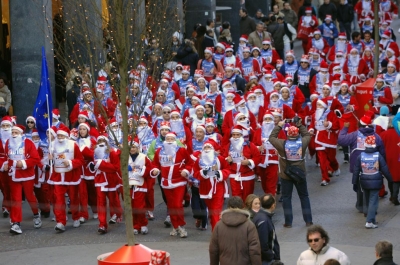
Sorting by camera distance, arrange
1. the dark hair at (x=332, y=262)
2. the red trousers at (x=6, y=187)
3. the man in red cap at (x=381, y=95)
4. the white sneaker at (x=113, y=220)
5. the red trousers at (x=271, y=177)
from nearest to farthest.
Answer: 1. the dark hair at (x=332, y=262)
2. the white sneaker at (x=113, y=220)
3. the red trousers at (x=6, y=187)
4. the red trousers at (x=271, y=177)
5. the man in red cap at (x=381, y=95)

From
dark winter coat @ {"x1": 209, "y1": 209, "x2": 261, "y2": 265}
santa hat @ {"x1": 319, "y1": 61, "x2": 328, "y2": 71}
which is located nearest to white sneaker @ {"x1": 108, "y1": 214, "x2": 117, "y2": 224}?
dark winter coat @ {"x1": 209, "y1": 209, "x2": 261, "y2": 265}

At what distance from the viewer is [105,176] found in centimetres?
1839

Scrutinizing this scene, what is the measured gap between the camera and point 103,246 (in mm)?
17469

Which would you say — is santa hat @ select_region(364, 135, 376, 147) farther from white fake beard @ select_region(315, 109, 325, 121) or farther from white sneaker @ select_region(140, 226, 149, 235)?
white fake beard @ select_region(315, 109, 325, 121)

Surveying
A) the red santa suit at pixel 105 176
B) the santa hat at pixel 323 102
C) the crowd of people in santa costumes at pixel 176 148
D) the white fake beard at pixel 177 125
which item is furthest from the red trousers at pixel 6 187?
the santa hat at pixel 323 102

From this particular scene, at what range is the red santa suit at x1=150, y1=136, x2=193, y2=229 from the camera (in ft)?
58.8

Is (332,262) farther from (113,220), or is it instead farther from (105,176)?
(113,220)

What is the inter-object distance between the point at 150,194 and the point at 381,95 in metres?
7.05

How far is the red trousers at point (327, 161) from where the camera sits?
2128 cm

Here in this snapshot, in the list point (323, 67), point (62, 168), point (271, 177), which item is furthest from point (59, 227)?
point (323, 67)

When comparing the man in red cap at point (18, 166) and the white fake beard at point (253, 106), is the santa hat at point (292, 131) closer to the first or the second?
the man in red cap at point (18, 166)

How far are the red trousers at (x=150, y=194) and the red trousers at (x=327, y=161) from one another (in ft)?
13.1

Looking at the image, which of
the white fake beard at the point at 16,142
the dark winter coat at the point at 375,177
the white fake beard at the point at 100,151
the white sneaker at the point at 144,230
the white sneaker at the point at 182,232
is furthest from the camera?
the white fake beard at the point at 16,142

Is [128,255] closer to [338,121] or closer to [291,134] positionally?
[291,134]
